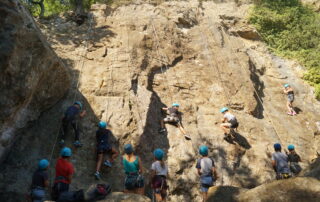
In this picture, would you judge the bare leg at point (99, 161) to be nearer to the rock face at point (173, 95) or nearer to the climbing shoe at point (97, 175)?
the climbing shoe at point (97, 175)

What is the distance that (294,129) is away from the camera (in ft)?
36.5

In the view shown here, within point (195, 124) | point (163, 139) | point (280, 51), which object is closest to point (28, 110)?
point (163, 139)

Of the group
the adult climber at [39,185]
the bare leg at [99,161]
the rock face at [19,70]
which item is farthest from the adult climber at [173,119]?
the adult climber at [39,185]

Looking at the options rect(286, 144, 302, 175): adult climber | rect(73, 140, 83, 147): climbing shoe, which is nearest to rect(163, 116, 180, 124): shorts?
rect(73, 140, 83, 147): climbing shoe

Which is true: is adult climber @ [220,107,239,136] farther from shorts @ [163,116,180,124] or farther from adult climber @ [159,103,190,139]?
shorts @ [163,116,180,124]

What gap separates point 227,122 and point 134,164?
14.7ft

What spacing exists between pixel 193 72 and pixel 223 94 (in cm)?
161

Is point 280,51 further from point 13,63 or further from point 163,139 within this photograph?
point 13,63

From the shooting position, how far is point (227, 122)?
9734mm

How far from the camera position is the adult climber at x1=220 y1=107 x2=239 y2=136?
31.0ft

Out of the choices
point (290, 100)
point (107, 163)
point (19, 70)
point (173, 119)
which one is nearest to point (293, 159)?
point (290, 100)

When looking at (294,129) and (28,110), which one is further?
(294,129)

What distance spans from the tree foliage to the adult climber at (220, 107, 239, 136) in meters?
6.52

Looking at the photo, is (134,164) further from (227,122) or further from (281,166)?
(227,122)
